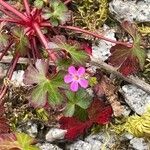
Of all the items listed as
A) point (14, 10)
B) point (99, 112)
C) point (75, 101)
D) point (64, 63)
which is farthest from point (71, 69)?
point (14, 10)

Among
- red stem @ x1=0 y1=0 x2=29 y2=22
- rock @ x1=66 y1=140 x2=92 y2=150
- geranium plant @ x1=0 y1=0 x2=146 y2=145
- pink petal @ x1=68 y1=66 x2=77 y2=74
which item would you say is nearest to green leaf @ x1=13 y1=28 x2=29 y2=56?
geranium plant @ x1=0 y1=0 x2=146 y2=145

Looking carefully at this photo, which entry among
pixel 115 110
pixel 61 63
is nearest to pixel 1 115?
pixel 61 63

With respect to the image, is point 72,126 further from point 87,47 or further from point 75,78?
point 87,47

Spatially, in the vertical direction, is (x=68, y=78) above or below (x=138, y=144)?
above

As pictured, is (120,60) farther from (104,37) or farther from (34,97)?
(34,97)

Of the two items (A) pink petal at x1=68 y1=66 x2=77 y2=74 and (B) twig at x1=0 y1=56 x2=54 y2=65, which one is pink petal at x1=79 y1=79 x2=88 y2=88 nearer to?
(A) pink petal at x1=68 y1=66 x2=77 y2=74
